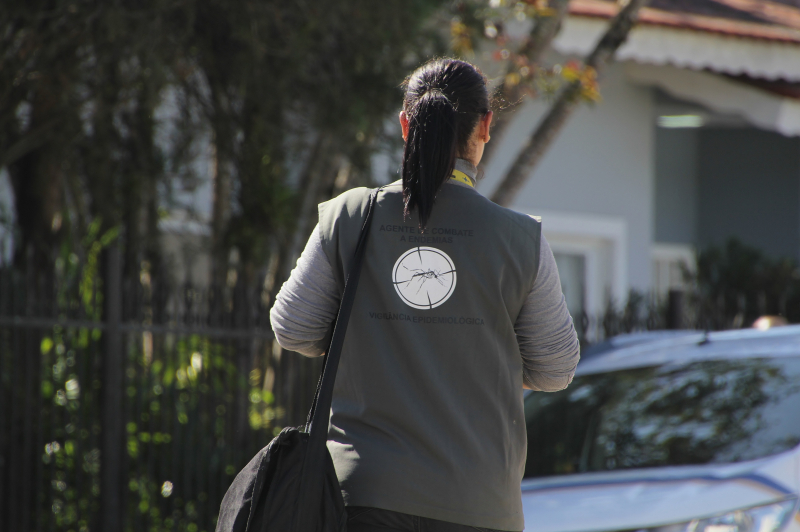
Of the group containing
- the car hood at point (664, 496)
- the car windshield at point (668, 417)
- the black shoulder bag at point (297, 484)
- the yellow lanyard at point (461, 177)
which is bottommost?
the car hood at point (664, 496)

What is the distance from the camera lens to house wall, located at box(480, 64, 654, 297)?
936 centimetres

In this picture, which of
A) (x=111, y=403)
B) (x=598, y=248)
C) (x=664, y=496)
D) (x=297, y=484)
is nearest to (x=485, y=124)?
(x=297, y=484)

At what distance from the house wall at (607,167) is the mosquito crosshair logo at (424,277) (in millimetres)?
7464

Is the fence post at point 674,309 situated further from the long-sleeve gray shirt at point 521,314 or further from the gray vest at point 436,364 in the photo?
the gray vest at point 436,364

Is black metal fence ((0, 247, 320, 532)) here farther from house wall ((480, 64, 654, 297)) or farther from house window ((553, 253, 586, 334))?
house window ((553, 253, 586, 334))

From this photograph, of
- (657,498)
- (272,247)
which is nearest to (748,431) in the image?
(657,498)

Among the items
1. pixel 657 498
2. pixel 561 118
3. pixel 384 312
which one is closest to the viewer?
pixel 384 312

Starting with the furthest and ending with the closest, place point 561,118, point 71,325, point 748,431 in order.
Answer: point 561,118
point 71,325
point 748,431

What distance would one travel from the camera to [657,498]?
312 centimetres

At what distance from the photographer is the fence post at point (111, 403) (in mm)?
4348

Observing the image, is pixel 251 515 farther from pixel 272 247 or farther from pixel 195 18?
pixel 272 247

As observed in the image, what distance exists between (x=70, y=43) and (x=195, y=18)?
666 mm

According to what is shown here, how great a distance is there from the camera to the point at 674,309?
21.1 ft

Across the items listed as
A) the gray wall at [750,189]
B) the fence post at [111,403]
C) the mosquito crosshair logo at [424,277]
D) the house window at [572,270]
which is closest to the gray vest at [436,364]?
the mosquito crosshair logo at [424,277]
